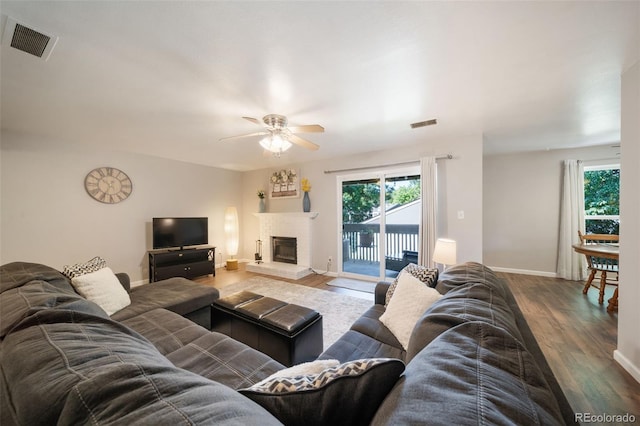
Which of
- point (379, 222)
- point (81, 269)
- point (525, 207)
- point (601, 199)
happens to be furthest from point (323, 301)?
point (601, 199)

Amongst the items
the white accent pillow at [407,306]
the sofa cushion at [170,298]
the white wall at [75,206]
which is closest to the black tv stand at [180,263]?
the white wall at [75,206]

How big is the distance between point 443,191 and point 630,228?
1.82 metres

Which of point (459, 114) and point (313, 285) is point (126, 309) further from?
point (459, 114)

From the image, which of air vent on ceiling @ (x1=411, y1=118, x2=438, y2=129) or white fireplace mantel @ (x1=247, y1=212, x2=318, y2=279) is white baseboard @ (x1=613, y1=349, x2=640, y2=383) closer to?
air vent on ceiling @ (x1=411, y1=118, x2=438, y2=129)

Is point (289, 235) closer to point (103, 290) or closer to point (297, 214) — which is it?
point (297, 214)

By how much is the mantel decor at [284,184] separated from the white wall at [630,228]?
4.28 meters

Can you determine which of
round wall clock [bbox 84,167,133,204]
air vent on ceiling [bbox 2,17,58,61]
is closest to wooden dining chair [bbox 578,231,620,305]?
air vent on ceiling [bbox 2,17,58,61]

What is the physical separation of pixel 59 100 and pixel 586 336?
5.73 metres

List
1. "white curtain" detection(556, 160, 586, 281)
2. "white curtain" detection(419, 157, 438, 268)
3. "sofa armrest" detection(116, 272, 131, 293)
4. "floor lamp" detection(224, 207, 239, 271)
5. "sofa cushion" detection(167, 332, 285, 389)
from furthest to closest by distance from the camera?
"floor lamp" detection(224, 207, 239, 271) → "white curtain" detection(556, 160, 586, 281) → "white curtain" detection(419, 157, 438, 268) → "sofa armrest" detection(116, 272, 131, 293) → "sofa cushion" detection(167, 332, 285, 389)

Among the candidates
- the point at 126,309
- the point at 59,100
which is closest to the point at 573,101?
the point at 126,309

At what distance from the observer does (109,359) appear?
64 centimetres

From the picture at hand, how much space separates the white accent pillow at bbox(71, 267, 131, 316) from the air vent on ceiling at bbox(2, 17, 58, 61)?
165 centimetres

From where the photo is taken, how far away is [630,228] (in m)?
1.71

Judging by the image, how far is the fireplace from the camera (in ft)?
15.9
